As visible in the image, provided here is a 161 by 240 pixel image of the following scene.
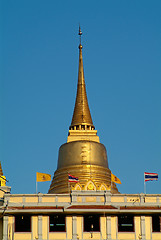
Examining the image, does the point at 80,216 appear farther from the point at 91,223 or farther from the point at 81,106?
the point at 81,106

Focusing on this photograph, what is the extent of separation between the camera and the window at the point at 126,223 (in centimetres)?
9900

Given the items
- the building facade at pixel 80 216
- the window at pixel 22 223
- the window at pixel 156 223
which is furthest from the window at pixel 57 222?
the window at pixel 156 223

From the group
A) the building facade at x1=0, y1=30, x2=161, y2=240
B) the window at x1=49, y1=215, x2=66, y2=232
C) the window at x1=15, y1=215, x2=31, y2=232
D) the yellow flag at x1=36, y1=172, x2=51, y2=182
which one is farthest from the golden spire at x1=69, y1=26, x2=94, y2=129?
the window at x1=15, y1=215, x2=31, y2=232

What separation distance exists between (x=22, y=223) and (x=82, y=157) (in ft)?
125

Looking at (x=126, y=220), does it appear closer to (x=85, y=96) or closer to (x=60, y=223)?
(x=60, y=223)

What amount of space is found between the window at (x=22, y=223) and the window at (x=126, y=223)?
11.4m

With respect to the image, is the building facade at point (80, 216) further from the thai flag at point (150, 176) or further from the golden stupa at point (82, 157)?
the golden stupa at point (82, 157)

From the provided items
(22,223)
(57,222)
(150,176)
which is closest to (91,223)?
(57,222)

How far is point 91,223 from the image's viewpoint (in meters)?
98.6

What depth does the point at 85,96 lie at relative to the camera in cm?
14788

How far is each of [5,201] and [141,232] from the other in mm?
17643

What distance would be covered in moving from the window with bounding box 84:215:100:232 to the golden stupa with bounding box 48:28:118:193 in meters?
23.5

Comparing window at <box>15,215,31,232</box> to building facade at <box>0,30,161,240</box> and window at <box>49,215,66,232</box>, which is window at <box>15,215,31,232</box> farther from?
window at <box>49,215,66,232</box>

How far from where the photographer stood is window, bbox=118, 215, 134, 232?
325 feet
